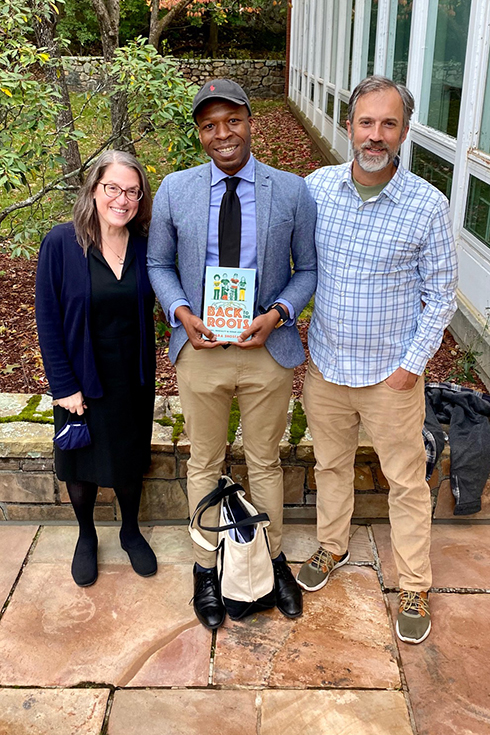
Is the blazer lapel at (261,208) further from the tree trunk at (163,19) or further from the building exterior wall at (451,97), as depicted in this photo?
the tree trunk at (163,19)

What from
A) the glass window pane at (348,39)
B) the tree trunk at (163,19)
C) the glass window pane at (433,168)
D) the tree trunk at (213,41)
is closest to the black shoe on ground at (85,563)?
the glass window pane at (433,168)

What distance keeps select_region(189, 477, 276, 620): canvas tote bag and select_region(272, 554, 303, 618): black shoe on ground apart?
5 cm

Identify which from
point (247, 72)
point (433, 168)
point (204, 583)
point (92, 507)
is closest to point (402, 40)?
point (433, 168)

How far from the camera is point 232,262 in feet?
8.03

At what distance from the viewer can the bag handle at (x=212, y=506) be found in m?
2.75

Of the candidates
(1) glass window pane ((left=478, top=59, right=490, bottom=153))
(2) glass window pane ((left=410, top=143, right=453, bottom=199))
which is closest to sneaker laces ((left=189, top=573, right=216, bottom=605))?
(1) glass window pane ((left=478, top=59, right=490, bottom=153))

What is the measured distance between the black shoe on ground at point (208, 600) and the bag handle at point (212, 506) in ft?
0.58

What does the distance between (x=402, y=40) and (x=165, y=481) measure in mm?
5029

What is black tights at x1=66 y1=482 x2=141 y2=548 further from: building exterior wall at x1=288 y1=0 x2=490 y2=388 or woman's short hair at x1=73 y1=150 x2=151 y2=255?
building exterior wall at x1=288 y1=0 x2=490 y2=388

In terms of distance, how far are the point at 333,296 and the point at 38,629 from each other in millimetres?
1848

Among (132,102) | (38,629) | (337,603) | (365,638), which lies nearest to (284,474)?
(337,603)

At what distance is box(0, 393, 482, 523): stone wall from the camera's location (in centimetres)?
325

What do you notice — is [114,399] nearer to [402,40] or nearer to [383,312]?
[383,312]

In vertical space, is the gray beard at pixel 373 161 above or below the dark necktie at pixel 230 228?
Result: above
